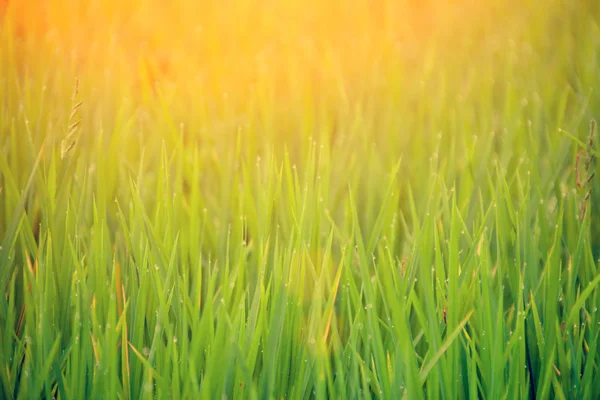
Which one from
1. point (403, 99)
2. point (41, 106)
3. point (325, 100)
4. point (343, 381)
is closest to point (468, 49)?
point (403, 99)

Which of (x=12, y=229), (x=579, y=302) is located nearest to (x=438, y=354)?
(x=579, y=302)

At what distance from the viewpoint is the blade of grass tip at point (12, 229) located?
79 centimetres

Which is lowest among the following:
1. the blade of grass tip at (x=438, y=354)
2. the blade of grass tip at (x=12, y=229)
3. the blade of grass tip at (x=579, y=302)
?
the blade of grass tip at (x=438, y=354)

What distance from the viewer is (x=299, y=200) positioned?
0.76 metres

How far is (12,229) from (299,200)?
472 millimetres

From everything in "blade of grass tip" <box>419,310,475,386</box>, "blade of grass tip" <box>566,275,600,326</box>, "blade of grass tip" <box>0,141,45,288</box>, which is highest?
"blade of grass tip" <box>0,141,45,288</box>

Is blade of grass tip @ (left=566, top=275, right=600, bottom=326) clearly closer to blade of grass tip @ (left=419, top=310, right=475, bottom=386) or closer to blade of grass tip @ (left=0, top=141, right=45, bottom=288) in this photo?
blade of grass tip @ (left=419, top=310, right=475, bottom=386)

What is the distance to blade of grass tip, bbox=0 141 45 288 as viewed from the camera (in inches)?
31.1

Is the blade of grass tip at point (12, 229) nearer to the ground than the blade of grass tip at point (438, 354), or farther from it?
farther from it

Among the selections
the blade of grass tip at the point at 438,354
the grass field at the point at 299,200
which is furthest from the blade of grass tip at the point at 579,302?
the blade of grass tip at the point at 438,354

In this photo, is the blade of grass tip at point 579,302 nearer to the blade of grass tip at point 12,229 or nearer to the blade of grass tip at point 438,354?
the blade of grass tip at point 438,354

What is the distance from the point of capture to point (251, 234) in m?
0.77

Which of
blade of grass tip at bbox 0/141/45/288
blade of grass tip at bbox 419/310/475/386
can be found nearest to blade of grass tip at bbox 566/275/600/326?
blade of grass tip at bbox 419/310/475/386

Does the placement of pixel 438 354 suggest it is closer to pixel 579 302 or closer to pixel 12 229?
pixel 579 302
